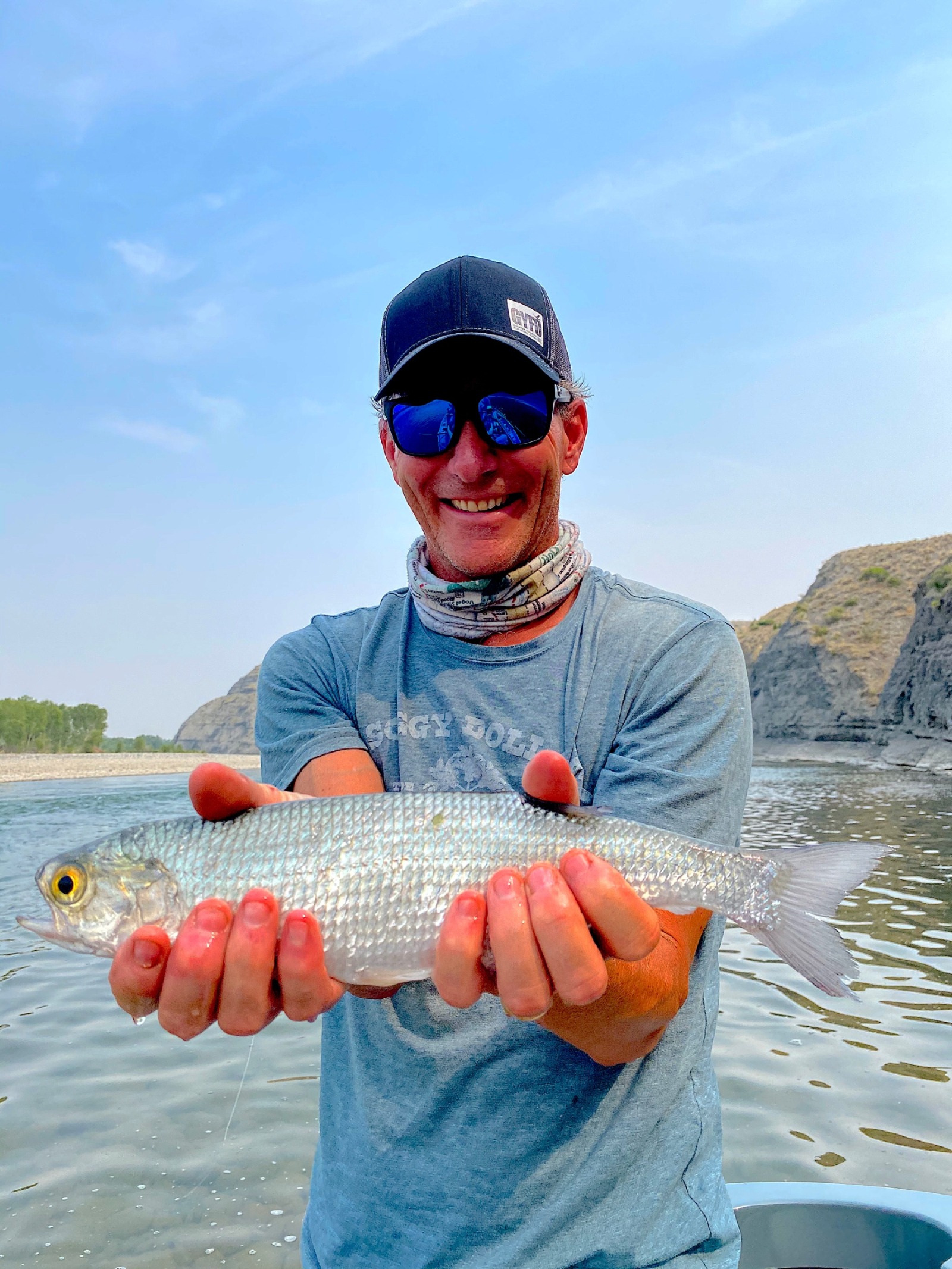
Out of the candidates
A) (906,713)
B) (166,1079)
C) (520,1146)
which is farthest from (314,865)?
(906,713)

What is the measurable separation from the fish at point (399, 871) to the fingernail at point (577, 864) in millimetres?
338

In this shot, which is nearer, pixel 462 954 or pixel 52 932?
pixel 462 954

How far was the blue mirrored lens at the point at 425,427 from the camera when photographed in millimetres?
2932

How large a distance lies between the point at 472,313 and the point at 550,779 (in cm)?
150

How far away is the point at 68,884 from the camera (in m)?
2.54

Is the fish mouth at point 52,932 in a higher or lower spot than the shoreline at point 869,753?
higher

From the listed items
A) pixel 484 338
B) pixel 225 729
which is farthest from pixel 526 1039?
pixel 225 729

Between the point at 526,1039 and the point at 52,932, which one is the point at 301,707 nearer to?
the point at 52,932

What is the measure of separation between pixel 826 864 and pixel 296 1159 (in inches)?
214

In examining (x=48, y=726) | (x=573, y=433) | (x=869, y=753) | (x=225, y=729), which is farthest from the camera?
(x=225, y=729)

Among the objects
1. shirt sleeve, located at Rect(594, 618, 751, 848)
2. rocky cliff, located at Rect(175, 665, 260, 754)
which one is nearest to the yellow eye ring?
shirt sleeve, located at Rect(594, 618, 751, 848)

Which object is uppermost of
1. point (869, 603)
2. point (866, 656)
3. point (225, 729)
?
point (869, 603)

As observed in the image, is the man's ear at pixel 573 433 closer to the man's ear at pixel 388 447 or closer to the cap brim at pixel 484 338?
the cap brim at pixel 484 338

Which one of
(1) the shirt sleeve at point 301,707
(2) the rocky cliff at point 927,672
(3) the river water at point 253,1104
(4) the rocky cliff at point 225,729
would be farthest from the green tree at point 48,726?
(1) the shirt sleeve at point 301,707
